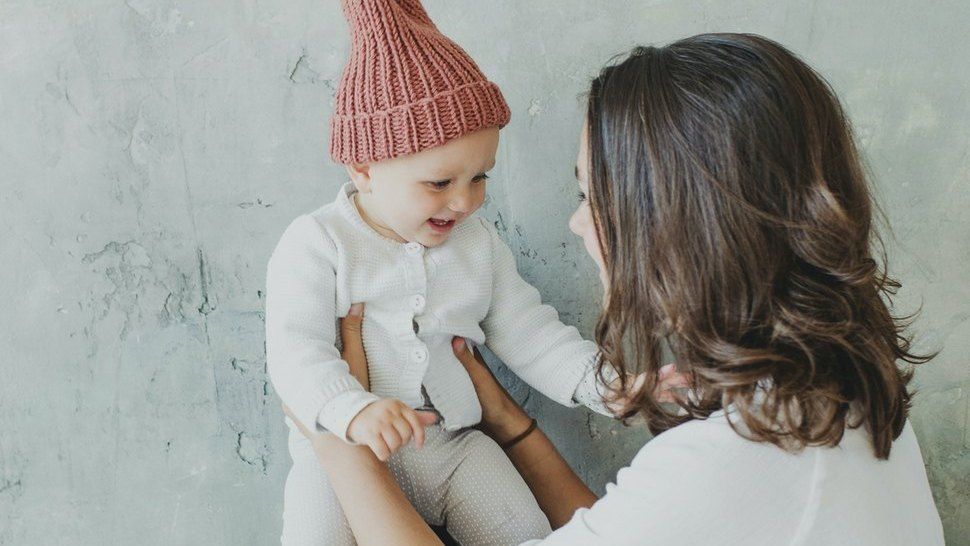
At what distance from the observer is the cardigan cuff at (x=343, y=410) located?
1.18 meters

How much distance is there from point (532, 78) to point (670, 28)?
Result: 268 mm

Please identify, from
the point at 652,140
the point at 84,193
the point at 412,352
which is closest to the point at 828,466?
the point at 652,140

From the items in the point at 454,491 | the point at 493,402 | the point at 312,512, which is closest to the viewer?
the point at 312,512

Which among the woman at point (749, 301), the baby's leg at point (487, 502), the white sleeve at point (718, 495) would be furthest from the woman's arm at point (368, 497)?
the white sleeve at point (718, 495)

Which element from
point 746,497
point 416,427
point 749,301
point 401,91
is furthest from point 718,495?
point 401,91

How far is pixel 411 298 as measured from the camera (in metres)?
1.38

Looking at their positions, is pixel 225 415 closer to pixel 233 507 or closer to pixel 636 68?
pixel 233 507

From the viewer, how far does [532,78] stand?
5.08 ft

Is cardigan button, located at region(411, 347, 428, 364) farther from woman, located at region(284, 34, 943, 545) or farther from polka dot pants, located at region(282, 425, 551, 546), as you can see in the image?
woman, located at region(284, 34, 943, 545)

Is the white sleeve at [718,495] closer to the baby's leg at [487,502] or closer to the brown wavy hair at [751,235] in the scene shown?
the brown wavy hair at [751,235]

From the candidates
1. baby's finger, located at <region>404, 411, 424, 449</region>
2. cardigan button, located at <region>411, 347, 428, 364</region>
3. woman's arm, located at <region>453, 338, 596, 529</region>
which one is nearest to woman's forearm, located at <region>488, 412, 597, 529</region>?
woman's arm, located at <region>453, 338, 596, 529</region>

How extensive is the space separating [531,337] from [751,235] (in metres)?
0.66

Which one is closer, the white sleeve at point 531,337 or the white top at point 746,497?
the white top at point 746,497

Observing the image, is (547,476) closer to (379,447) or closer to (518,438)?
(518,438)
